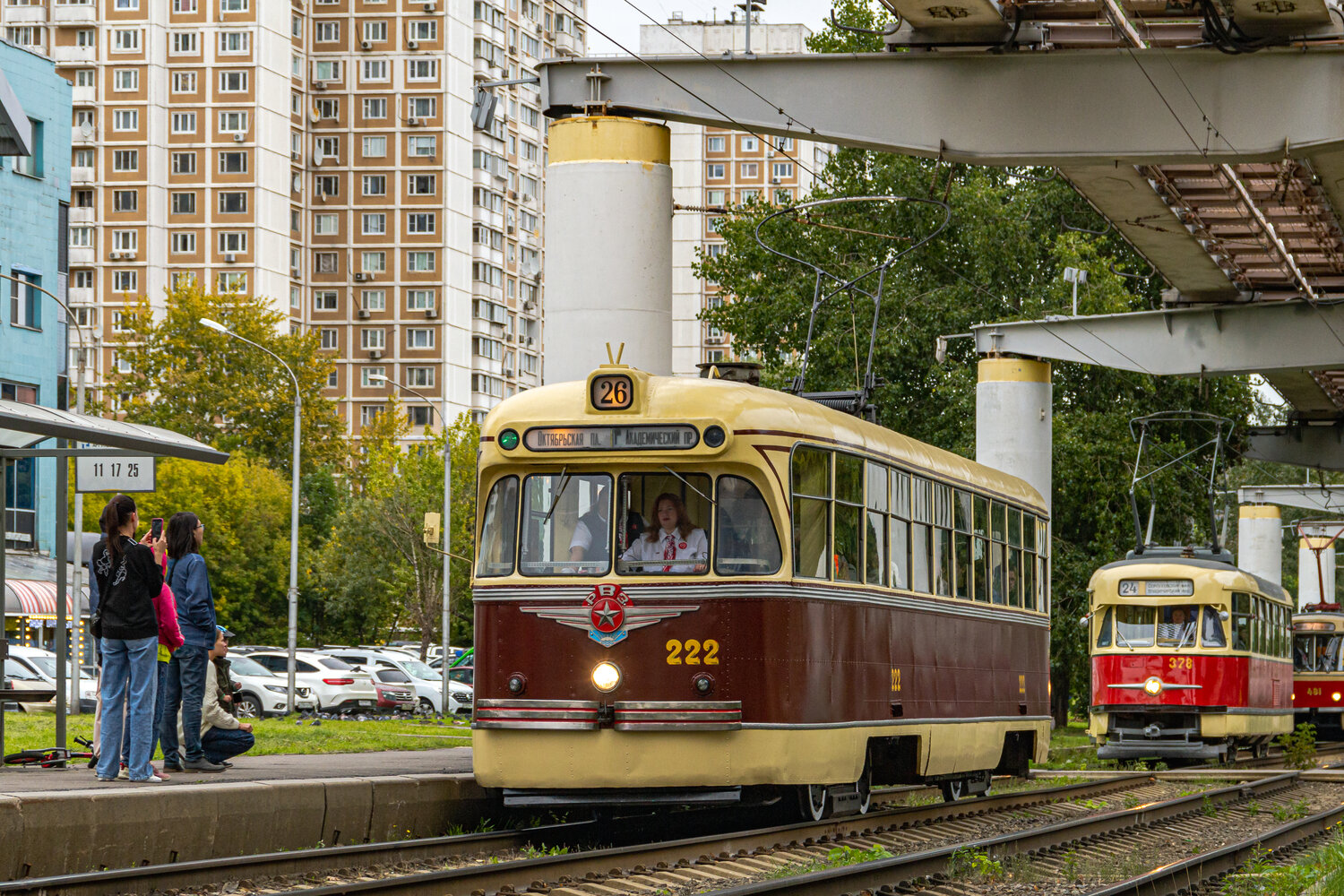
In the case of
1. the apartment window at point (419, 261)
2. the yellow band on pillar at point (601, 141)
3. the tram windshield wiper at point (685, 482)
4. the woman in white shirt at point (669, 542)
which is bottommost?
the woman in white shirt at point (669, 542)

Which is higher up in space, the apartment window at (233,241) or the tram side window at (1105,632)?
the apartment window at (233,241)

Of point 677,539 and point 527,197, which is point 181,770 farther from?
point 527,197

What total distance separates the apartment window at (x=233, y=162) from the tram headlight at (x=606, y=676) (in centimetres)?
8373

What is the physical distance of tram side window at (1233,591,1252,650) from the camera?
2856cm

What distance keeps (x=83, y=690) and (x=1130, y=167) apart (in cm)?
2316

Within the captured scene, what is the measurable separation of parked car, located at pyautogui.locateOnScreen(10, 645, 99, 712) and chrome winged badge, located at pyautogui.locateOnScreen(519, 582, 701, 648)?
73.2 ft

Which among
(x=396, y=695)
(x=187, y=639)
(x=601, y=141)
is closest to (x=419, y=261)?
(x=396, y=695)

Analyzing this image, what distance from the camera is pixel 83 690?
3584 cm

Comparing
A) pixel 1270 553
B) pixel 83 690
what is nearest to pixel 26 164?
pixel 83 690

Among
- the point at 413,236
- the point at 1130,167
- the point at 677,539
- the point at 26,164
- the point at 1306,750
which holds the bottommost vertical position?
the point at 1306,750

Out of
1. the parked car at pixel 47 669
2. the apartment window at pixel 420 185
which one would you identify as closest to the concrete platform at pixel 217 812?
the parked car at pixel 47 669

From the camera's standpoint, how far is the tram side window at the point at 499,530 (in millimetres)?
13211

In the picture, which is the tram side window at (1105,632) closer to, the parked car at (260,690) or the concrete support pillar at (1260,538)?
the parked car at (260,690)

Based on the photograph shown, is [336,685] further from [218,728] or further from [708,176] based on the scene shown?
[708,176]
